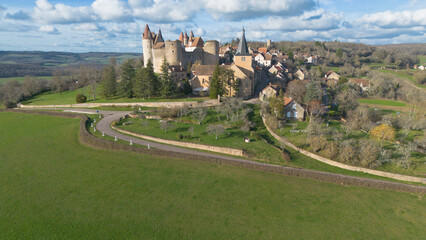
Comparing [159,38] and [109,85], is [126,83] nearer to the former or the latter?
[109,85]

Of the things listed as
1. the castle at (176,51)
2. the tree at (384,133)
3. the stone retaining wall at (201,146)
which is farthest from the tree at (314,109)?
the castle at (176,51)

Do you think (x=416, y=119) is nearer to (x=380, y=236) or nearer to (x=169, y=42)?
(x=380, y=236)

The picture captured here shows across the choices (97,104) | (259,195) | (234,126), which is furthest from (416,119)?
(97,104)

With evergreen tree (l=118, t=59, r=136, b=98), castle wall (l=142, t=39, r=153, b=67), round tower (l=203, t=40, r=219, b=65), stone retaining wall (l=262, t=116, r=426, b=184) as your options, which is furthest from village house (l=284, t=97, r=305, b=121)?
castle wall (l=142, t=39, r=153, b=67)

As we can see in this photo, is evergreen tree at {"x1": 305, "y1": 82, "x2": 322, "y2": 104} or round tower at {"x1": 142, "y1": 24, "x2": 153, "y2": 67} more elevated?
round tower at {"x1": 142, "y1": 24, "x2": 153, "y2": 67}

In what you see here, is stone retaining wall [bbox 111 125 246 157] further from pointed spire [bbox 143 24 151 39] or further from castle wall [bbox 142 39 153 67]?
pointed spire [bbox 143 24 151 39]
